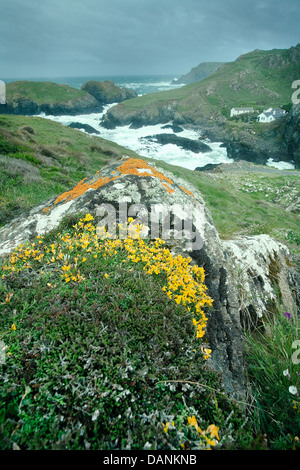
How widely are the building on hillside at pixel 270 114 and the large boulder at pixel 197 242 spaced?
101m

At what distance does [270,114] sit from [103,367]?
4291 inches

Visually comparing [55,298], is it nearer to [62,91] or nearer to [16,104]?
[16,104]

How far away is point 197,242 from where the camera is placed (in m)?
4.33

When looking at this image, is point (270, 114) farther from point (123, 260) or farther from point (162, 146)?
point (123, 260)

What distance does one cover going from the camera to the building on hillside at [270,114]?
→ 8719 cm

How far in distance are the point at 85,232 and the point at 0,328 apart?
1.87m

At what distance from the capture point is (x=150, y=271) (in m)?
3.15

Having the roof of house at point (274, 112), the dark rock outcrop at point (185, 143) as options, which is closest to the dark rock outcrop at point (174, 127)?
the dark rock outcrop at point (185, 143)

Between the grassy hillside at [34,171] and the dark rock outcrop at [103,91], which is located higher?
the dark rock outcrop at [103,91]

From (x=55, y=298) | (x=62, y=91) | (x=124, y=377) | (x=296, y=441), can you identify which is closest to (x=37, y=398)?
(x=124, y=377)

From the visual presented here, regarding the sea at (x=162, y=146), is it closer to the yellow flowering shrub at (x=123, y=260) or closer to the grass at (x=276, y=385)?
the yellow flowering shrub at (x=123, y=260)

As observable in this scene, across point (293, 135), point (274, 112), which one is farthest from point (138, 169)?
point (274, 112)

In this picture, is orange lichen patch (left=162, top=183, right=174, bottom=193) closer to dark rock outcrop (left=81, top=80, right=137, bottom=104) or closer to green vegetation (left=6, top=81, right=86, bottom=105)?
green vegetation (left=6, top=81, right=86, bottom=105)

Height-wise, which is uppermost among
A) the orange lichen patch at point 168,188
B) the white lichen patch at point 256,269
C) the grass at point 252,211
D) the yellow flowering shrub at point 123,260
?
the orange lichen patch at point 168,188
